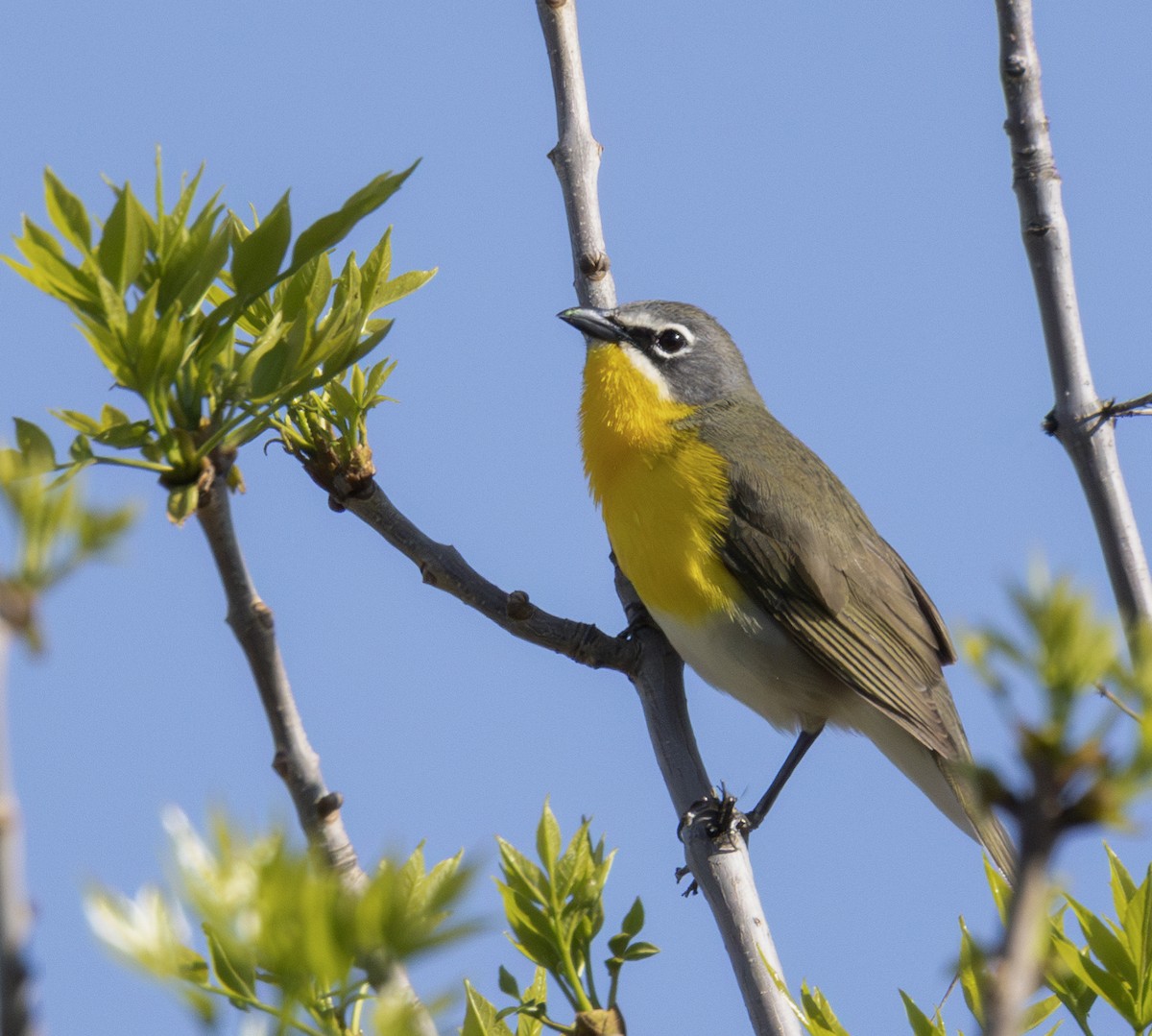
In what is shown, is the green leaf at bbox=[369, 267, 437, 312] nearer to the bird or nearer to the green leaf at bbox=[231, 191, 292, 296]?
the green leaf at bbox=[231, 191, 292, 296]

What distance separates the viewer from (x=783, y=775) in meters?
6.23

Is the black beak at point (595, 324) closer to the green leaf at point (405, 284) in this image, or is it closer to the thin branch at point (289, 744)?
the green leaf at point (405, 284)

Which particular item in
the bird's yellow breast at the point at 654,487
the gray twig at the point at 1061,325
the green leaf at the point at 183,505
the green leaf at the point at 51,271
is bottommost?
the green leaf at the point at 183,505

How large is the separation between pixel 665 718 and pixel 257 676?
3.08 meters

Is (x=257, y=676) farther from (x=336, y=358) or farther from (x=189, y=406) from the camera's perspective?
(x=336, y=358)

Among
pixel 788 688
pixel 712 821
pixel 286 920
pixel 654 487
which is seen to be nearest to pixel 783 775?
pixel 788 688

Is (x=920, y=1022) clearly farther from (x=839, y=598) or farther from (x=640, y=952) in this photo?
(x=839, y=598)

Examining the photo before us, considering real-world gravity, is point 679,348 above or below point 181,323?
above

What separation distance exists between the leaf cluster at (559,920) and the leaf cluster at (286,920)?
3.76 ft

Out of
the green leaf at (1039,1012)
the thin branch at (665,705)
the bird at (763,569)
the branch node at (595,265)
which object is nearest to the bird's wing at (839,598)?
the bird at (763,569)

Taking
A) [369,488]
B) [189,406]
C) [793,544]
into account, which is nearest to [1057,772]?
[189,406]

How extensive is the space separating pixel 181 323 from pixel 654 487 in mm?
4207

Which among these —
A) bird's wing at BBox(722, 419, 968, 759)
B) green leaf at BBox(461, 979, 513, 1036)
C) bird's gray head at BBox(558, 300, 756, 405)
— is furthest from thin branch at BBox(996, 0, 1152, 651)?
bird's gray head at BBox(558, 300, 756, 405)

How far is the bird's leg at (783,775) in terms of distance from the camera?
6.01 m
